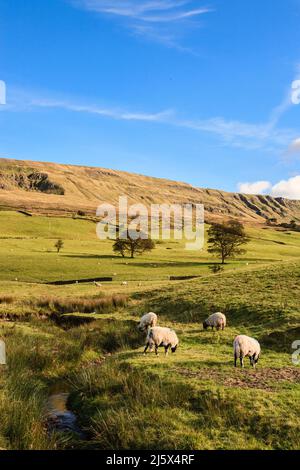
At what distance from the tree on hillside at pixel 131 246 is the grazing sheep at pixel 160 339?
224 feet

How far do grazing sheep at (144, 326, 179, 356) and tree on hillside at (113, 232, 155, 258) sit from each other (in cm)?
6832

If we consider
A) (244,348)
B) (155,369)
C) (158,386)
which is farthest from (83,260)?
(158,386)

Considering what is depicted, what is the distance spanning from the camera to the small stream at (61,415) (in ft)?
47.6

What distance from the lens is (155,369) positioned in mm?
18203

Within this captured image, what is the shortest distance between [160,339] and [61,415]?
22.5ft

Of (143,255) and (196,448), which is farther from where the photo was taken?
(143,255)

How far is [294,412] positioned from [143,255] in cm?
8015

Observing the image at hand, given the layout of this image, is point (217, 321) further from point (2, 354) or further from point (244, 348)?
point (2, 354)

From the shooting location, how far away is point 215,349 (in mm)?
23062

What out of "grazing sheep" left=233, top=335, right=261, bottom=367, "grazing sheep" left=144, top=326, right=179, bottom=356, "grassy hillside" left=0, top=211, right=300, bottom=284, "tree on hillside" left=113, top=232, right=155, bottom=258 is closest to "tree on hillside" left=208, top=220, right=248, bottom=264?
"grassy hillside" left=0, top=211, right=300, bottom=284

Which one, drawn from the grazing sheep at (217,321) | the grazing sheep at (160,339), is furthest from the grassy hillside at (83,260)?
the grazing sheep at (160,339)

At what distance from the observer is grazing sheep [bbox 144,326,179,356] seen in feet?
69.3
